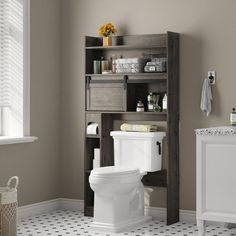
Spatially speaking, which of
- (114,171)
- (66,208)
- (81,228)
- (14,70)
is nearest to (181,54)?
(114,171)

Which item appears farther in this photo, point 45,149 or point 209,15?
point 45,149

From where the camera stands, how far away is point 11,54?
539cm

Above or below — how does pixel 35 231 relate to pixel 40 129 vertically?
below

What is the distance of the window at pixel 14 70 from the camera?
17.6ft

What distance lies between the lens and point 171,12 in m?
5.28

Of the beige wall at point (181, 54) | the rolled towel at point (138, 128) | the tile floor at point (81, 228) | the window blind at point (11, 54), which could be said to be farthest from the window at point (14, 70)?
the rolled towel at point (138, 128)

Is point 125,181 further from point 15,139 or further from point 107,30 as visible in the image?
point 107,30

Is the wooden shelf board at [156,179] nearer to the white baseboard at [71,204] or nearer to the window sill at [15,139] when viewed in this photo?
the white baseboard at [71,204]

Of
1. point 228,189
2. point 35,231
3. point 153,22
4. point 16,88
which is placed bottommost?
point 35,231

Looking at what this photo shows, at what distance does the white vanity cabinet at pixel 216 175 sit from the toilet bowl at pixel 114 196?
0.67 m

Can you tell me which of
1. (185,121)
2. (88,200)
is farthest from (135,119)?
(88,200)

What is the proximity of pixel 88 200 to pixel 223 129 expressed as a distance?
66.4 inches

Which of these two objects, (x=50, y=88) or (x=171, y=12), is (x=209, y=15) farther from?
(x=50, y=88)

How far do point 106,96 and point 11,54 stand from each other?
3.22 feet
